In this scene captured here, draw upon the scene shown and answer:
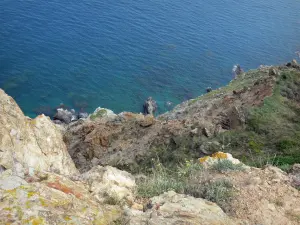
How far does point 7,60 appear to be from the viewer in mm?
55750

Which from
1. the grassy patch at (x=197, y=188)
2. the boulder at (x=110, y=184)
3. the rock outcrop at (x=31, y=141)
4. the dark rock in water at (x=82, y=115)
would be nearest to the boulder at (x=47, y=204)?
the boulder at (x=110, y=184)

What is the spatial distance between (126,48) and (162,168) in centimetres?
5478

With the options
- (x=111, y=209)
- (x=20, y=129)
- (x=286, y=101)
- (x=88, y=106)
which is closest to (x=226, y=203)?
(x=111, y=209)

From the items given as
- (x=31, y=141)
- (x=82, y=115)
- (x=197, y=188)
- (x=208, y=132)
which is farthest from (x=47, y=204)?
(x=82, y=115)

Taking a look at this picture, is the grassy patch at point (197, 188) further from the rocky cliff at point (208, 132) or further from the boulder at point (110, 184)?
the rocky cliff at point (208, 132)

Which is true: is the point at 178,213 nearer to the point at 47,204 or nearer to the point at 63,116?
the point at 47,204

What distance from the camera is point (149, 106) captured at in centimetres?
5325

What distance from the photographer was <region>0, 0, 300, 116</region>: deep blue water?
54.7m

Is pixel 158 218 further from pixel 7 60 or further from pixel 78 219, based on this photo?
pixel 7 60

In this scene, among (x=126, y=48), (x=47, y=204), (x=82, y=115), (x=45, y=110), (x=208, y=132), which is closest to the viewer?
(x=47, y=204)

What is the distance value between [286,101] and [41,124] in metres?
20.5

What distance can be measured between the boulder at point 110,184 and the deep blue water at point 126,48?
3923 centimetres

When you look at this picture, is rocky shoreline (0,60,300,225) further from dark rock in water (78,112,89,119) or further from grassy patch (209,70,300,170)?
dark rock in water (78,112,89,119)

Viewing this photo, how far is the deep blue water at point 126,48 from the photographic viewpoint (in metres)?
54.7
